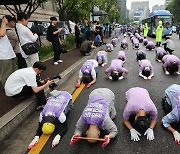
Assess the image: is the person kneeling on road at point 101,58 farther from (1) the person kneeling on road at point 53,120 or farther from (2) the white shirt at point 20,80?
(1) the person kneeling on road at point 53,120

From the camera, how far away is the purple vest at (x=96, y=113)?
10.1ft

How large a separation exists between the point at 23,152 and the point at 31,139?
346 mm

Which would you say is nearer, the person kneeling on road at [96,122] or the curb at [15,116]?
the person kneeling on road at [96,122]

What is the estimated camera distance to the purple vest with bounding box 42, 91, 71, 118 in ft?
11.4

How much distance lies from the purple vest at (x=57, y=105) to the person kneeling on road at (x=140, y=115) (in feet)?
3.67

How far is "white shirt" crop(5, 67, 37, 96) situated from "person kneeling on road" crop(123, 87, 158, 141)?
192 centimetres

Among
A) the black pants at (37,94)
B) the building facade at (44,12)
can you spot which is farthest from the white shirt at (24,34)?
the building facade at (44,12)

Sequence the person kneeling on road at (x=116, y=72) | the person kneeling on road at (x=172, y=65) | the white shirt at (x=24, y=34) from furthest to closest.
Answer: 1. the person kneeling on road at (x=172, y=65)
2. the person kneeling on road at (x=116, y=72)
3. the white shirt at (x=24, y=34)

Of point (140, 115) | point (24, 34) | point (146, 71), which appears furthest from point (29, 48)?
point (146, 71)

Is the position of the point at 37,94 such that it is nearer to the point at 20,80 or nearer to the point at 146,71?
the point at 20,80

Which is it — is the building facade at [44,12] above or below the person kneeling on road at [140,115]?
above

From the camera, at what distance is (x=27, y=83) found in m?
4.09

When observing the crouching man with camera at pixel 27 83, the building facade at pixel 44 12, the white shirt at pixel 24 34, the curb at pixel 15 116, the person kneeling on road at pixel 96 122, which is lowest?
the curb at pixel 15 116

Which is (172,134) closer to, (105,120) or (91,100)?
(105,120)
